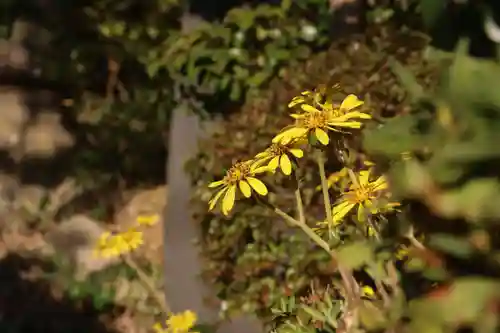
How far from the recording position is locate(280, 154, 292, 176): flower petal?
1.13m

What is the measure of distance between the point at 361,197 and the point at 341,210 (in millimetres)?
37

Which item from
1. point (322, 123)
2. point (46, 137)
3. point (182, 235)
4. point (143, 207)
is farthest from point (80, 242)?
point (322, 123)

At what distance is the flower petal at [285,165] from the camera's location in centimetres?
113

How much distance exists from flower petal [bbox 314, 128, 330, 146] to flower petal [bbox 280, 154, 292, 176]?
54 millimetres

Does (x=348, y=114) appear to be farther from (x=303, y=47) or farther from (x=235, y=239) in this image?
(x=303, y=47)

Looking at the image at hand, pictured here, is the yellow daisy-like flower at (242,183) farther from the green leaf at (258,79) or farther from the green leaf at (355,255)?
the green leaf at (258,79)

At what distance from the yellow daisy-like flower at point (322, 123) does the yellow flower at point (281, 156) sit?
13 millimetres

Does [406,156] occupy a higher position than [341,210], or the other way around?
[341,210]

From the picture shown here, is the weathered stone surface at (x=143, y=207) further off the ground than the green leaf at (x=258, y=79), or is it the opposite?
the weathered stone surface at (x=143, y=207)

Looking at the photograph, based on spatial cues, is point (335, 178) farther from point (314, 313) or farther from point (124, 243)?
point (124, 243)

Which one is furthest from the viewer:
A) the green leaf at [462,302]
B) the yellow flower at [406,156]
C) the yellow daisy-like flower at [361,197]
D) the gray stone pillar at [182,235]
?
the gray stone pillar at [182,235]

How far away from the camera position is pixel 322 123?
114 cm

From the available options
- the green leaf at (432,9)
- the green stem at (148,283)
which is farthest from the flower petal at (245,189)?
the green leaf at (432,9)

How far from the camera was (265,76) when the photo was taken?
2842mm
